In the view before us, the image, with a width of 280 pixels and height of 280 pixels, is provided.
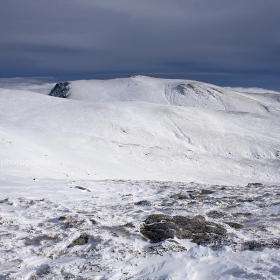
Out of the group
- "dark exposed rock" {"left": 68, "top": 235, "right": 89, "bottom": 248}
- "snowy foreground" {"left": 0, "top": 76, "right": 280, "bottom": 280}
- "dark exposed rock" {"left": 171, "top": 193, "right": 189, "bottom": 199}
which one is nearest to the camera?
"snowy foreground" {"left": 0, "top": 76, "right": 280, "bottom": 280}

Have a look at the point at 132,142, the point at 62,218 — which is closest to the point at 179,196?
the point at 62,218

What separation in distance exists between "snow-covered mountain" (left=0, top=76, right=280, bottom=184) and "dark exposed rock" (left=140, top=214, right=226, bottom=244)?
1118 cm

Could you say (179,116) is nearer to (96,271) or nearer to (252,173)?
(252,173)

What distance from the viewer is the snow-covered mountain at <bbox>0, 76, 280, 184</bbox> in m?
27.2

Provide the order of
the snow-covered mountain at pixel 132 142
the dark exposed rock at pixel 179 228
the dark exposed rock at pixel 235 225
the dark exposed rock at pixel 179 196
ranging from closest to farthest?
1. the dark exposed rock at pixel 179 228
2. the dark exposed rock at pixel 235 225
3. the dark exposed rock at pixel 179 196
4. the snow-covered mountain at pixel 132 142

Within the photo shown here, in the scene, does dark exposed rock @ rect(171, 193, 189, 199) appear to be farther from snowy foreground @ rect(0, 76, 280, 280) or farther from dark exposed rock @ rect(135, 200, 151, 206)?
dark exposed rock @ rect(135, 200, 151, 206)

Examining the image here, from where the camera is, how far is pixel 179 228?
29.7 feet

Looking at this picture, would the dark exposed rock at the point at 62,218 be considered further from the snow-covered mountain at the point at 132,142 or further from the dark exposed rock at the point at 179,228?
the snow-covered mountain at the point at 132,142

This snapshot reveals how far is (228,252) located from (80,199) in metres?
7.29

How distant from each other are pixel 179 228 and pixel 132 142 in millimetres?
35584

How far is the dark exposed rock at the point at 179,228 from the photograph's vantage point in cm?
850

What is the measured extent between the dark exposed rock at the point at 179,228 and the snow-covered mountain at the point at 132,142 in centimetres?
1118

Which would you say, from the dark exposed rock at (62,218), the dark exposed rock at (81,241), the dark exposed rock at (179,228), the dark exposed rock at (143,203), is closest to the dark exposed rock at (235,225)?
the dark exposed rock at (179,228)

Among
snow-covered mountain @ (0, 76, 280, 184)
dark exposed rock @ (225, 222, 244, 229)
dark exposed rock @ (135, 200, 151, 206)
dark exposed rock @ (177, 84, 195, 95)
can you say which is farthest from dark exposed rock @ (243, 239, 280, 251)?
dark exposed rock @ (177, 84, 195, 95)
